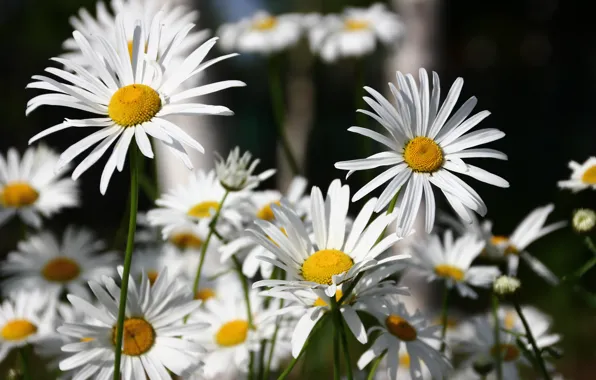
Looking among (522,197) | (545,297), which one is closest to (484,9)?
(522,197)

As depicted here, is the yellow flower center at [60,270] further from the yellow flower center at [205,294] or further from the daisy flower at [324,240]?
the daisy flower at [324,240]

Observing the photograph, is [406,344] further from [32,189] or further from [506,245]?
[32,189]

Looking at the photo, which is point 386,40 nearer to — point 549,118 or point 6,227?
point 6,227

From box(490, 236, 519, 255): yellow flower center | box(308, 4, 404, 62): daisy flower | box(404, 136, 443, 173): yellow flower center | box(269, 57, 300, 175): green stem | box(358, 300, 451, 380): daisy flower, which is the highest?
box(308, 4, 404, 62): daisy flower

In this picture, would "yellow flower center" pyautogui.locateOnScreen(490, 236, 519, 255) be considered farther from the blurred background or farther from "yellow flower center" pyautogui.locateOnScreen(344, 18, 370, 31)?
"yellow flower center" pyautogui.locateOnScreen(344, 18, 370, 31)

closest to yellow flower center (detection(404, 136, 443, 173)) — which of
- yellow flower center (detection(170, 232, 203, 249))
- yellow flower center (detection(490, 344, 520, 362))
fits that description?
yellow flower center (detection(490, 344, 520, 362))

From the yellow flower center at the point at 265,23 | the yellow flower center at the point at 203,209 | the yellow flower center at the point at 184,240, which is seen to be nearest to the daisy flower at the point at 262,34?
the yellow flower center at the point at 265,23
